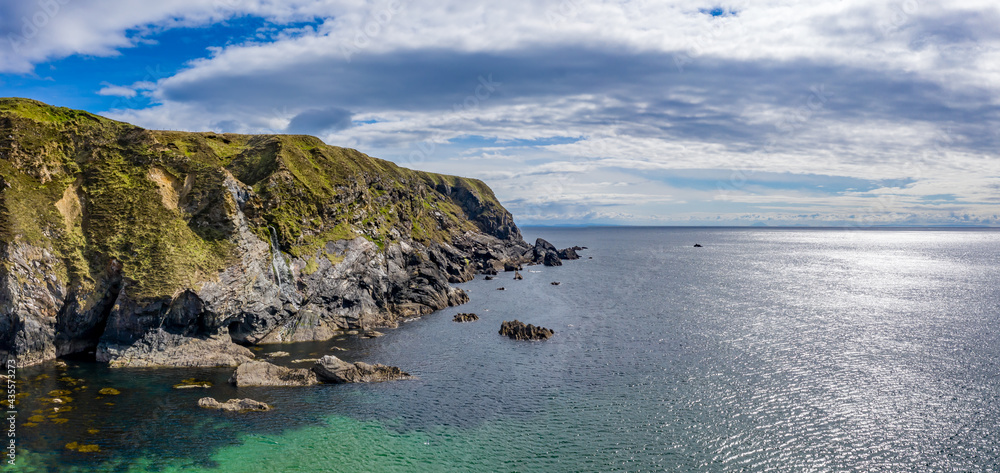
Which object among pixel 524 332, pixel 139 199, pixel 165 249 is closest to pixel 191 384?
pixel 165 249

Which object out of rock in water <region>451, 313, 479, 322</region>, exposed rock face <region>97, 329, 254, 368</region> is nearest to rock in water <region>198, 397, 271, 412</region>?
exposed rock face <region>97, 329, 254, 368</region>

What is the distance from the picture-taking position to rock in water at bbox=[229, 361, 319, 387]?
57188 mm

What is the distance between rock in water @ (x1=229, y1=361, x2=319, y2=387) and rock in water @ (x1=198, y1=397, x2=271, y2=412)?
597 centimetres

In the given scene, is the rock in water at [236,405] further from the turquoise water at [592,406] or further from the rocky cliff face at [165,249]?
the rocky cliff face at [165,249]

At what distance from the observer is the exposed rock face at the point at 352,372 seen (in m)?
59.7

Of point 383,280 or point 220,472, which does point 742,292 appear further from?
point 220,472

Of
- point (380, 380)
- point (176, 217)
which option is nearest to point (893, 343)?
point (380, 380)

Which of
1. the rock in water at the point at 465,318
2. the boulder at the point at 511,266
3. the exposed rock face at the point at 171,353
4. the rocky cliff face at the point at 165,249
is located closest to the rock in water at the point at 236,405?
the exposed rock face at the point at 171,353

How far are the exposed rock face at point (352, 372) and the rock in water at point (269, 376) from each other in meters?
1.38

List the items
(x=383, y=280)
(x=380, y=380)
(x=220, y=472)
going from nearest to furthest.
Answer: (x=220, y=472), (x=380, y=380), (x=383, y=280)

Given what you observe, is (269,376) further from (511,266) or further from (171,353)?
(511,266)

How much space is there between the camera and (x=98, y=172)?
7250cm

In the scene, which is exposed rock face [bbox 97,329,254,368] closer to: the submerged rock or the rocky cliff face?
the rocky cliff face

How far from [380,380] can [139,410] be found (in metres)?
23.5
